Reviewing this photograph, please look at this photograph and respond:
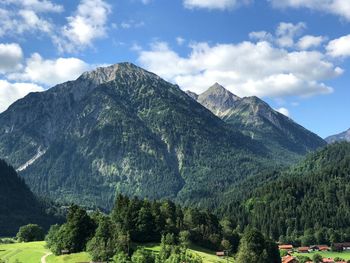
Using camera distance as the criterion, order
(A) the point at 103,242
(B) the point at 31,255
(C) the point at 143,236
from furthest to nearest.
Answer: (B) the point at 31,255, (C) the point at 143,236, (A) the point at 103,242

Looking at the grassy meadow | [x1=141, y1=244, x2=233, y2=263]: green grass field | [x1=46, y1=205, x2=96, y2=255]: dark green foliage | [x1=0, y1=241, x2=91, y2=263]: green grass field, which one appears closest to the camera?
[x1=0, y1=241, x2=91, y2=263]: green grass field

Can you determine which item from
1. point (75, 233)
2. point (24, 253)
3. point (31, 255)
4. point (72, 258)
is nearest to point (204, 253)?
point (75, 233)

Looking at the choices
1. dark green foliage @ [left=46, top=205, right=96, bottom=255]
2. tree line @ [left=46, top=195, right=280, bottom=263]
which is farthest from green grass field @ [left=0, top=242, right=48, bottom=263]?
dark green foliage @ [left=46, top=205, right=96, bottom=255]

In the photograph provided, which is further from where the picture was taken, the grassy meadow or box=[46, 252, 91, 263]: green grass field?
the grassy meadow

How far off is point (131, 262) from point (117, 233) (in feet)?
58.6

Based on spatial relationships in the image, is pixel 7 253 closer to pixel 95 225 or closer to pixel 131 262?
pixel 95 225

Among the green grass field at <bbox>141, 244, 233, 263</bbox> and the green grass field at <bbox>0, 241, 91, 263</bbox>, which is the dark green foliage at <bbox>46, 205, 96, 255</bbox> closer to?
the green grass field at <bbox>0, 241, 91, 263</bbox>

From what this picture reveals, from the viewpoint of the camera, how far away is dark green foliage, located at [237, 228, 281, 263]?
5251 inches

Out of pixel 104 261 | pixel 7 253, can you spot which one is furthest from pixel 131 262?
pixel 7 253

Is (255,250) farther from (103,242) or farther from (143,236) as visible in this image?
(103,242)

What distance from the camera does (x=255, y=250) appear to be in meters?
137

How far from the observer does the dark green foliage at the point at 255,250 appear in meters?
133

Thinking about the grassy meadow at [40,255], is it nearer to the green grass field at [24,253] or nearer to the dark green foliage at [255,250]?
the green grass field at [24,253]

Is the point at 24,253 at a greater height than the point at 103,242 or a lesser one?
lesser
